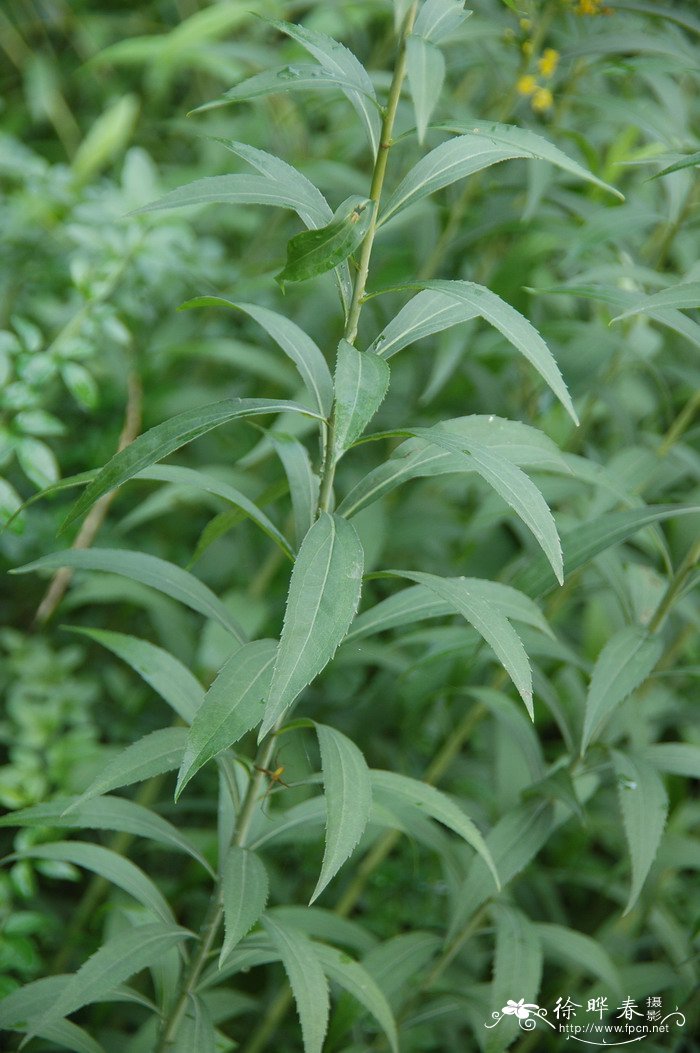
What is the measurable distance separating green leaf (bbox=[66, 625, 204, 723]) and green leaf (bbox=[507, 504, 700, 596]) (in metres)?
0.34

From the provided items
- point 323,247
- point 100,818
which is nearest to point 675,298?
point 323,247

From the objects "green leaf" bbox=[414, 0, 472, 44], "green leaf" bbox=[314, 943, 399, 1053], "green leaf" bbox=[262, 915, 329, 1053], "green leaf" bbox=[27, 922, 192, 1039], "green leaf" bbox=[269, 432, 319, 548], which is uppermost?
"green leaf" bbox=[414, 0, 472, 44]

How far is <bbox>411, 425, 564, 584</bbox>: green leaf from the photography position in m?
0.66

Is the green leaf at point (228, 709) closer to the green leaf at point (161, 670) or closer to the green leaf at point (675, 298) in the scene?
the green leaf at point (161, 670)

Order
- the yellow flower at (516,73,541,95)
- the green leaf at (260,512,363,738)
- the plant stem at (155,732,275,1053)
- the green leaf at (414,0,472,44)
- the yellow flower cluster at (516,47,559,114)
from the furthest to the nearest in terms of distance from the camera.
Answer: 1. the yellow flower at (516,73,541,95)
2. the yellow flower cluster at (516,47,559,114)
3. the plant stem at (155,732,275,1053)
4. the green leaf at (414,0,472,44)
5. the green leaf at (260,512,363,738)

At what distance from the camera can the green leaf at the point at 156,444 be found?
0.65m

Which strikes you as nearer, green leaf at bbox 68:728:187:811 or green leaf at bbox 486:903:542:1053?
green leaf at bbox 68:728:187:811

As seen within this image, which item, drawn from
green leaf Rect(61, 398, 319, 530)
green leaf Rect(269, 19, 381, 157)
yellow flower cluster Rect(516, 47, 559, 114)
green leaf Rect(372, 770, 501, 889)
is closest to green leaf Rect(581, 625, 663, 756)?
green leaf Rect(372, 770, 501, 889)

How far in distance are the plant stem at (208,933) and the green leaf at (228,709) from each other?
5.2 inches

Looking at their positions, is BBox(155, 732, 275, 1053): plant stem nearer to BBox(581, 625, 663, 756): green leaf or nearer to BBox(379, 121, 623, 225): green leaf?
BBox(581, 625, 663, 756): green leaf

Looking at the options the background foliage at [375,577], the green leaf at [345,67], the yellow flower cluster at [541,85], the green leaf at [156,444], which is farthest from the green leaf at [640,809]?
the yellow flower cluster at [541,85]

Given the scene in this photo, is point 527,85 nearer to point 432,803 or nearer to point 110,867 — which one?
point 432,803

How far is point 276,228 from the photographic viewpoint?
1759mm

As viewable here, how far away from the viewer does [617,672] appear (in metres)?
0.90
